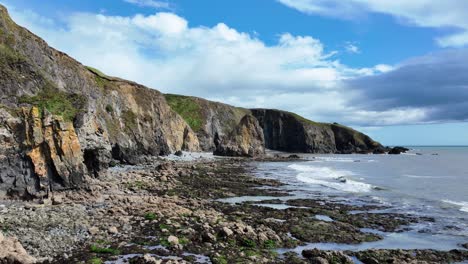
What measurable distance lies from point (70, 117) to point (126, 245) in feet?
61.2

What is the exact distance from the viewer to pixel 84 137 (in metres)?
31.1

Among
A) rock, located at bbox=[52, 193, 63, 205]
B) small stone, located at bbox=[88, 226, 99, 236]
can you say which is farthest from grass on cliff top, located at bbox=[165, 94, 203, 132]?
small stone, located at bbox=[88, 226, 99, 236]

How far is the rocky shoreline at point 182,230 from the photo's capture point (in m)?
15.0

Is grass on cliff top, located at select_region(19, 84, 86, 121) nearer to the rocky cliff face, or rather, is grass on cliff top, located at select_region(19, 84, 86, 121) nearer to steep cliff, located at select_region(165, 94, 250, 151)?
steep cliff, located at select_region(165, 94, 250, 151)

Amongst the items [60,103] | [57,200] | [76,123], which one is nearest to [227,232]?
[57,200]

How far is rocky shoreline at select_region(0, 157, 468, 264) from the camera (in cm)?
1499

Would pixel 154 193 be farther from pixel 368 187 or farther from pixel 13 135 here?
pixel 368 187

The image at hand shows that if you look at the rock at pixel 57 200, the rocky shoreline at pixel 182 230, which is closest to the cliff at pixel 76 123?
the rock at pixel 57 200

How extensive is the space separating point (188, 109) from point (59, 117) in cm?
10852

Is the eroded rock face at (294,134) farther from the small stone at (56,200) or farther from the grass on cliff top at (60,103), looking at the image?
the small stone at (56,200)

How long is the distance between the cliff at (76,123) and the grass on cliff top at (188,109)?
35 cm

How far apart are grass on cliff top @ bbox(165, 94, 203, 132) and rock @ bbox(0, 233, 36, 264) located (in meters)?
114

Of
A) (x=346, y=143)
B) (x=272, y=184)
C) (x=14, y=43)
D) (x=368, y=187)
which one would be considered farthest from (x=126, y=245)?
(x=346, y=143)

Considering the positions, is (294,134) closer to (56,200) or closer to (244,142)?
(244,142)
